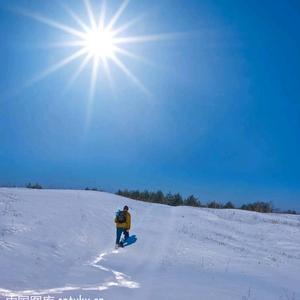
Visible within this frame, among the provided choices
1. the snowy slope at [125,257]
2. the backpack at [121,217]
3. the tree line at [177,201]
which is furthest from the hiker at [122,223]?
the tree line at [177,201]

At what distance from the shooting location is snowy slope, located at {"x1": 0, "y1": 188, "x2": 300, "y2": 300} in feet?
36.1

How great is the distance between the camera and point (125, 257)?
53.5 feet

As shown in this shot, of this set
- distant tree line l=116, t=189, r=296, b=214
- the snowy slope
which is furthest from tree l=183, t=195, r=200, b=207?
the snowy slope

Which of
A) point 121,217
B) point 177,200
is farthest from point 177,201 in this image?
point 121,217

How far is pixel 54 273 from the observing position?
1206cm

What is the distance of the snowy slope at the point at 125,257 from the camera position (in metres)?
11.0

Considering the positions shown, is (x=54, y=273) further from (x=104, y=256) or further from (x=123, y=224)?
(x=123, y=224)

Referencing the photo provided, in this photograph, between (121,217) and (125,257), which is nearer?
(125,257)

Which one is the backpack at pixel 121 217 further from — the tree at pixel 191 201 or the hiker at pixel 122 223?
the tree at pixel 191 201

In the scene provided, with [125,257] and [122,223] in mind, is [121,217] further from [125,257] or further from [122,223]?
[125,257]

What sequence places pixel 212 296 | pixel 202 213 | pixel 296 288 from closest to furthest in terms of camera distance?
pixel 212 296 → pixel 296 288 → pixel 202 213

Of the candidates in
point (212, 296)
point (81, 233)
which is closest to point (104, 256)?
point (81, 233)

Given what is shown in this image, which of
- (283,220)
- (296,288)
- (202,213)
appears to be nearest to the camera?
(296,288)

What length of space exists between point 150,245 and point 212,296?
9311 millimetres
